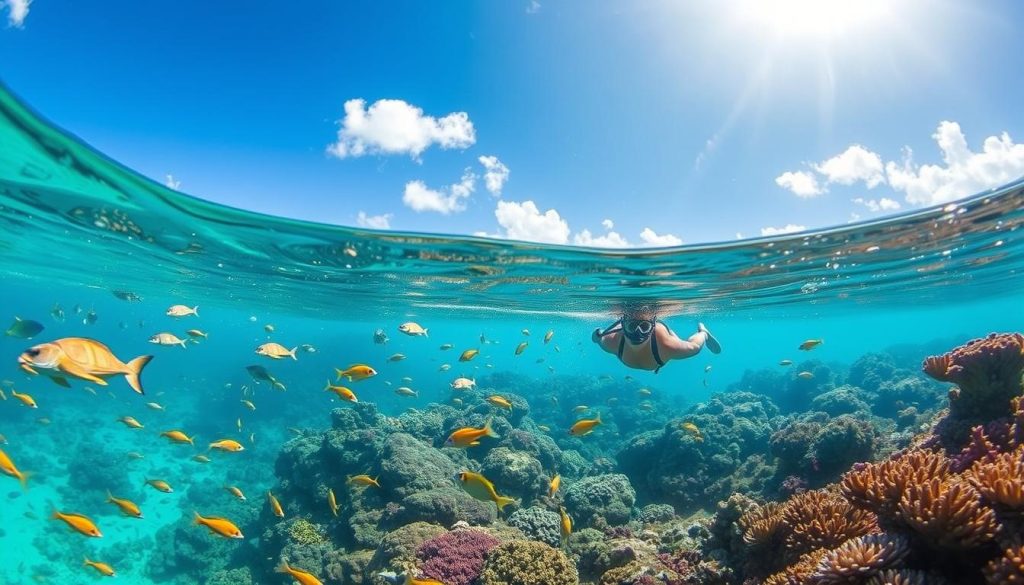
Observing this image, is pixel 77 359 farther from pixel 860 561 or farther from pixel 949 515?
pixel 949 515

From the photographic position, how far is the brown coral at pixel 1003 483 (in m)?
3.23

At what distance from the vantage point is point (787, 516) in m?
5.23

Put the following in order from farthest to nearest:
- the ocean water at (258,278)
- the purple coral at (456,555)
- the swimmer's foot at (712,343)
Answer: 1. the ocean water at (258,278)
2. the purple coral at (456,555)
3. the swimmer's foot at (712,343)

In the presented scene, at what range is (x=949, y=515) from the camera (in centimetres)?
331

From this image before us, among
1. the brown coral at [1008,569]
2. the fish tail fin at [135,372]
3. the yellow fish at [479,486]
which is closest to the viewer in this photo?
the brown coral at [1008,569]

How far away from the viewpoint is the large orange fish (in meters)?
4.25

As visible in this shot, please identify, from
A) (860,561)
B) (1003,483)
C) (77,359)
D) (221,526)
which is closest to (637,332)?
(860,561)

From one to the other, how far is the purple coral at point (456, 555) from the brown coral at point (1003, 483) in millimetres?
6631

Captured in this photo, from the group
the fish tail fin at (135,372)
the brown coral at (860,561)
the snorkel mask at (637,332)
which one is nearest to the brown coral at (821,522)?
the brown coral at (860,561)

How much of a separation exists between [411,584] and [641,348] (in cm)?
405

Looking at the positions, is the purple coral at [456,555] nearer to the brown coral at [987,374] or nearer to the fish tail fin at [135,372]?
the fish tail fin at [135,372]

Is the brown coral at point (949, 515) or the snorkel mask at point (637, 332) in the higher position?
the snorkel mask at point (637, 332)

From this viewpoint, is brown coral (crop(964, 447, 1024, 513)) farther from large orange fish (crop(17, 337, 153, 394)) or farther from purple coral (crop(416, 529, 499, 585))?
large orange fish (crop(17, 337, 153, 394))

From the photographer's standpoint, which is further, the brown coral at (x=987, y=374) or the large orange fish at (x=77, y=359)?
the brown coral at (x=987, y=374)
